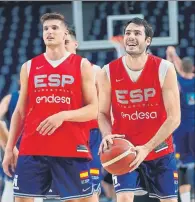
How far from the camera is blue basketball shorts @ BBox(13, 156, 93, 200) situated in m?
5.09

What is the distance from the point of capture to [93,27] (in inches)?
559

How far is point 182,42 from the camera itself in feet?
44.4

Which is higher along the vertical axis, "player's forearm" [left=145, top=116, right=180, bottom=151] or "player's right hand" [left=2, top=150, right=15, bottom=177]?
"player's forearm" [left=145, top=116, right=180, bottom=151]

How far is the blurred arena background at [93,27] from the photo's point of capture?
12.8m

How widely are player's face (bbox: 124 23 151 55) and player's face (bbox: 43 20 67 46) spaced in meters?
0.47

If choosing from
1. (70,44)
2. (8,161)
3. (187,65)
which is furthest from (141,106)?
(187,65)

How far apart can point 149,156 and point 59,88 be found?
2.78 feet

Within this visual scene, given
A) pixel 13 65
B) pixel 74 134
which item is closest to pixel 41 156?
pixel 74 134

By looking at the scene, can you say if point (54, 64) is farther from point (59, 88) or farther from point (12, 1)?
point (12, 1)

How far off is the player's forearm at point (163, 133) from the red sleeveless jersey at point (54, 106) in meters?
0.46

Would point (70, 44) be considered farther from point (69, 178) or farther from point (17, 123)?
point (69, 178)

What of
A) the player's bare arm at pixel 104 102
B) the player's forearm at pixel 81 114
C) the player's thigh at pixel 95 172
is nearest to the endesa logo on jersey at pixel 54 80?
the player's forearm at pixel 81 114

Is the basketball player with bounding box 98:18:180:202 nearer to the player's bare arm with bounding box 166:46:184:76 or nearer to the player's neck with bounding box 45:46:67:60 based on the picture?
the player's neck with bounding box 45:46:67:60

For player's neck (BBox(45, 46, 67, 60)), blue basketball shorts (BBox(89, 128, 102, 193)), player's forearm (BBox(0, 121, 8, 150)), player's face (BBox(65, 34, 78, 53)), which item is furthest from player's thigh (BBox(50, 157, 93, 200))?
player's face (BBox(65, 34, 78, 53))
